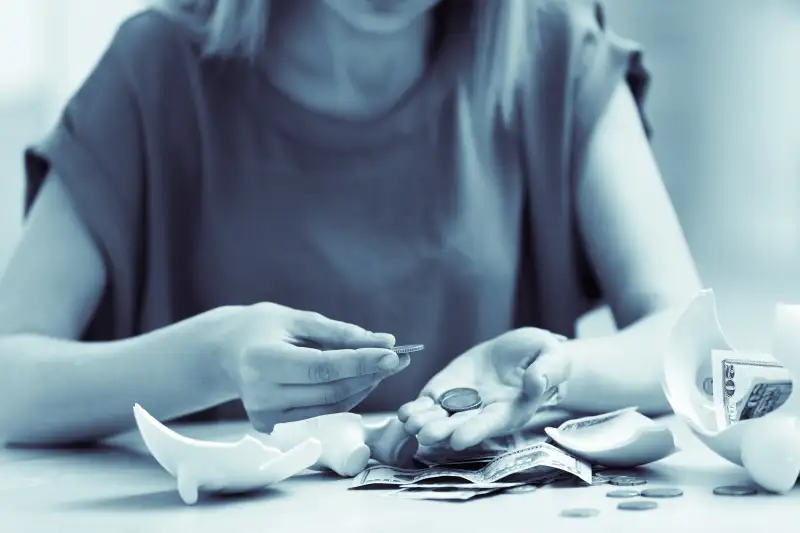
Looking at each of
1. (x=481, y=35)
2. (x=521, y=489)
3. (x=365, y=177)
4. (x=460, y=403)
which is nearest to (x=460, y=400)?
(x=460, y=403)

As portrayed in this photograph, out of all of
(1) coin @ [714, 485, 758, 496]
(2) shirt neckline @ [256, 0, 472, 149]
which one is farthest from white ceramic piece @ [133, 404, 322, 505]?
(2) shirt neckline @ [256, 0, 472, 149]

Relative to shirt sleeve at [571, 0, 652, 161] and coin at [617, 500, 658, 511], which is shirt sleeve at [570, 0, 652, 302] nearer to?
shirt sleeve at [571, 0, 652, 161]

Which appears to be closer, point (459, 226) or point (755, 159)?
point (459, 226)

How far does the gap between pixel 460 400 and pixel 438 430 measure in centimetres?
6

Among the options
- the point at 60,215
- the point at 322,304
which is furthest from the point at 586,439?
the point at 60,215

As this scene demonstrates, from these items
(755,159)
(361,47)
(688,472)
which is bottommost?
(688,472)

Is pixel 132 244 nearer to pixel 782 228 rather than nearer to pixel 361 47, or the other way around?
pixel 361 47

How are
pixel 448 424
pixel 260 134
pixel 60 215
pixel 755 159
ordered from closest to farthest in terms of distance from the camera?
pixel 448 424 → pixel 60 215 → pixel 260 134 → pixel 755 159

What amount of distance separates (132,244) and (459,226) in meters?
0.35

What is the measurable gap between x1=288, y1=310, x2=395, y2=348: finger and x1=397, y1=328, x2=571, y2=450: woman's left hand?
Result: 47 millimetres

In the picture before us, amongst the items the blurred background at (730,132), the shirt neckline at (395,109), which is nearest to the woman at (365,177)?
the shirt neckline at (395,109)

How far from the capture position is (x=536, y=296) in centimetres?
112

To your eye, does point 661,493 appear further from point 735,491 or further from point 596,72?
point 596,72

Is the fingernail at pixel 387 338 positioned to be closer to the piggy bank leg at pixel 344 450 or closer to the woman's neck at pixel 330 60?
the piggy bank leg at pixel 344 450
